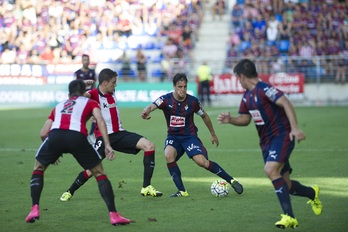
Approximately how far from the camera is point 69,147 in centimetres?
845

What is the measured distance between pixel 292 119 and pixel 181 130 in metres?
3.28

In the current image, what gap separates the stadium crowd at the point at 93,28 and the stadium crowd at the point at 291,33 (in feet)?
8.82

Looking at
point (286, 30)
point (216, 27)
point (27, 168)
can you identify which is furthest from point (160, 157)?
point (216, 27)

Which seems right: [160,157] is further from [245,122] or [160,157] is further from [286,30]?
[286,30]

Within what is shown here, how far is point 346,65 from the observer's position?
3141 cm

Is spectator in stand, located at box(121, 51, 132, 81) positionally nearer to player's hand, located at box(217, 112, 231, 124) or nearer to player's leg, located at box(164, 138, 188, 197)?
player's leg, located at box(164, 138, 188, 197)

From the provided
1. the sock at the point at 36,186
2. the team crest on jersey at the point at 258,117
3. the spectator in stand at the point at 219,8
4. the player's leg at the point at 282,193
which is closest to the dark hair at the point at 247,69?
the team crest on jersey at the point at 258,117

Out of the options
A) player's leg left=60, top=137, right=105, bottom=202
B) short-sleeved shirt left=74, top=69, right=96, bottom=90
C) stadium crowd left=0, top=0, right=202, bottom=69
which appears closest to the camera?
player's leg left=60, top=137, right=105, bottom=202

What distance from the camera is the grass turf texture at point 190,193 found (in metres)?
8.53

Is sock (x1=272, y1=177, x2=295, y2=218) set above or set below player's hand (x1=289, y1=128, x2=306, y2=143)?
below

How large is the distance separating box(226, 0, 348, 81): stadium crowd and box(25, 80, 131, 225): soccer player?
940 inches

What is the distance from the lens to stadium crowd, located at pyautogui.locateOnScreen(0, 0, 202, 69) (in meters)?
35.4

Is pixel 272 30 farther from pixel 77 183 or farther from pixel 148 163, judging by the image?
pixel 77 183

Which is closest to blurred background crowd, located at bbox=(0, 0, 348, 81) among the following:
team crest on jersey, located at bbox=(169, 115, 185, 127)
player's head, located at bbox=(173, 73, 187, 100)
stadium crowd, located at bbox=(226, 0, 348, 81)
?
stadium crowd, located at bbox=(226, 0, 348, 81)
